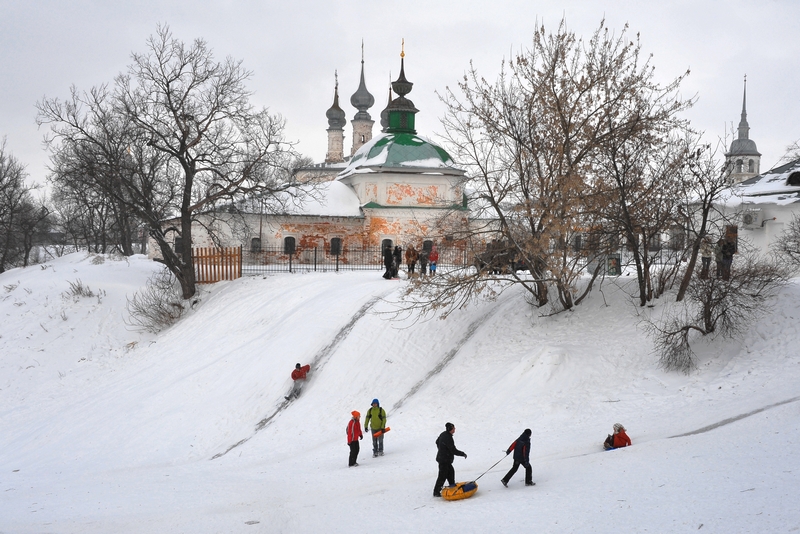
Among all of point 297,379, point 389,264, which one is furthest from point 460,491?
point 389,264

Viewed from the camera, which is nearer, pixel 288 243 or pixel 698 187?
pixel 698 187

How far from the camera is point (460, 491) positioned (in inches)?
383

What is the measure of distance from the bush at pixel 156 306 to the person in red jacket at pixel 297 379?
31.2ft

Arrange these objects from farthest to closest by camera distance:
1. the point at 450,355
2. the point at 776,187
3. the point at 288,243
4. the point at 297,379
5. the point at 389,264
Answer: the point at 288,243, the point at 389,264, the point at 776,187, the point at 450,355, the point at 297,379

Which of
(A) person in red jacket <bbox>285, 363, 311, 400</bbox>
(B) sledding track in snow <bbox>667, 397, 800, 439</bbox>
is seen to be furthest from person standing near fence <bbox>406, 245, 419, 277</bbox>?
(B) sledding track in snow <bbox>667, 397, 800, 439</bbox>

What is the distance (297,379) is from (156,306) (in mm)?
10245

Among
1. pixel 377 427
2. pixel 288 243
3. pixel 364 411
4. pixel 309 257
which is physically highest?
pixel 288 243

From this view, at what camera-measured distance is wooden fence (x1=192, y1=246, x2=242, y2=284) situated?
27781mm

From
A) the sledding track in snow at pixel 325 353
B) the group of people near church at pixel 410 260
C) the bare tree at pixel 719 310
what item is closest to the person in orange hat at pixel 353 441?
the sledding track in snow at pixel 325 353

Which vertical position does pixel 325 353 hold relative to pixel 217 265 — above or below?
below

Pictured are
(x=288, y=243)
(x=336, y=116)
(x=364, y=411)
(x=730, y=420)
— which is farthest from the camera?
(x=336, y=116)

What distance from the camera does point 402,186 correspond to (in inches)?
1500

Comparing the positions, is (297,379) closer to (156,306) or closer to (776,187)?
(156,306)

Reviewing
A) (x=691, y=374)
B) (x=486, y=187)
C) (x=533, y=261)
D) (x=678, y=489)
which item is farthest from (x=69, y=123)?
(x=678, y=489)
